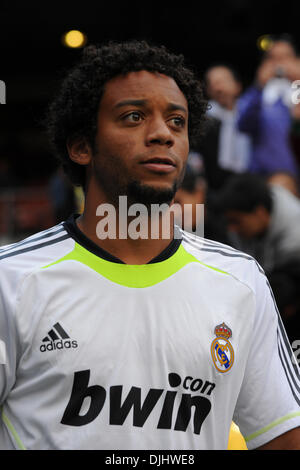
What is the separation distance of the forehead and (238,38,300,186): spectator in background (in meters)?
4.16

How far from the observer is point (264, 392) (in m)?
2.51

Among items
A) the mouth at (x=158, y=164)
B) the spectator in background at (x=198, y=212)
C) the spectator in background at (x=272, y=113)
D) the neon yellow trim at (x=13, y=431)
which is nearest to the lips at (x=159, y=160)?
the mouth at (x=158, y=164)

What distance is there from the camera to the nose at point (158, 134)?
239 cm

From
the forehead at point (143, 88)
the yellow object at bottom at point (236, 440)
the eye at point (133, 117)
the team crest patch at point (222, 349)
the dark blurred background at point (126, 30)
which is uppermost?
the dark blurred background at point (126, 30)

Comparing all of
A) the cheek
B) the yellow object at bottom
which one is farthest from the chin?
the yellow object at bottom

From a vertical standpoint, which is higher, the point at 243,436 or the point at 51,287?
the point at 51,287

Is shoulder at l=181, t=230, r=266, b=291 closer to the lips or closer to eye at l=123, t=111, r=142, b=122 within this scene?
the lips

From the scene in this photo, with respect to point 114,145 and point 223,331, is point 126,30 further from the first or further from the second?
point 223,331

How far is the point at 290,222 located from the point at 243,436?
10.0ft

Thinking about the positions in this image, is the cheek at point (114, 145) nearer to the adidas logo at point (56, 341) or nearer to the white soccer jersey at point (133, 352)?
the white soccer jersey at point (133, 352)

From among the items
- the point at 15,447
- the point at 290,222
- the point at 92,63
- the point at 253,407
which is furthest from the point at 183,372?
the point at 290,222
